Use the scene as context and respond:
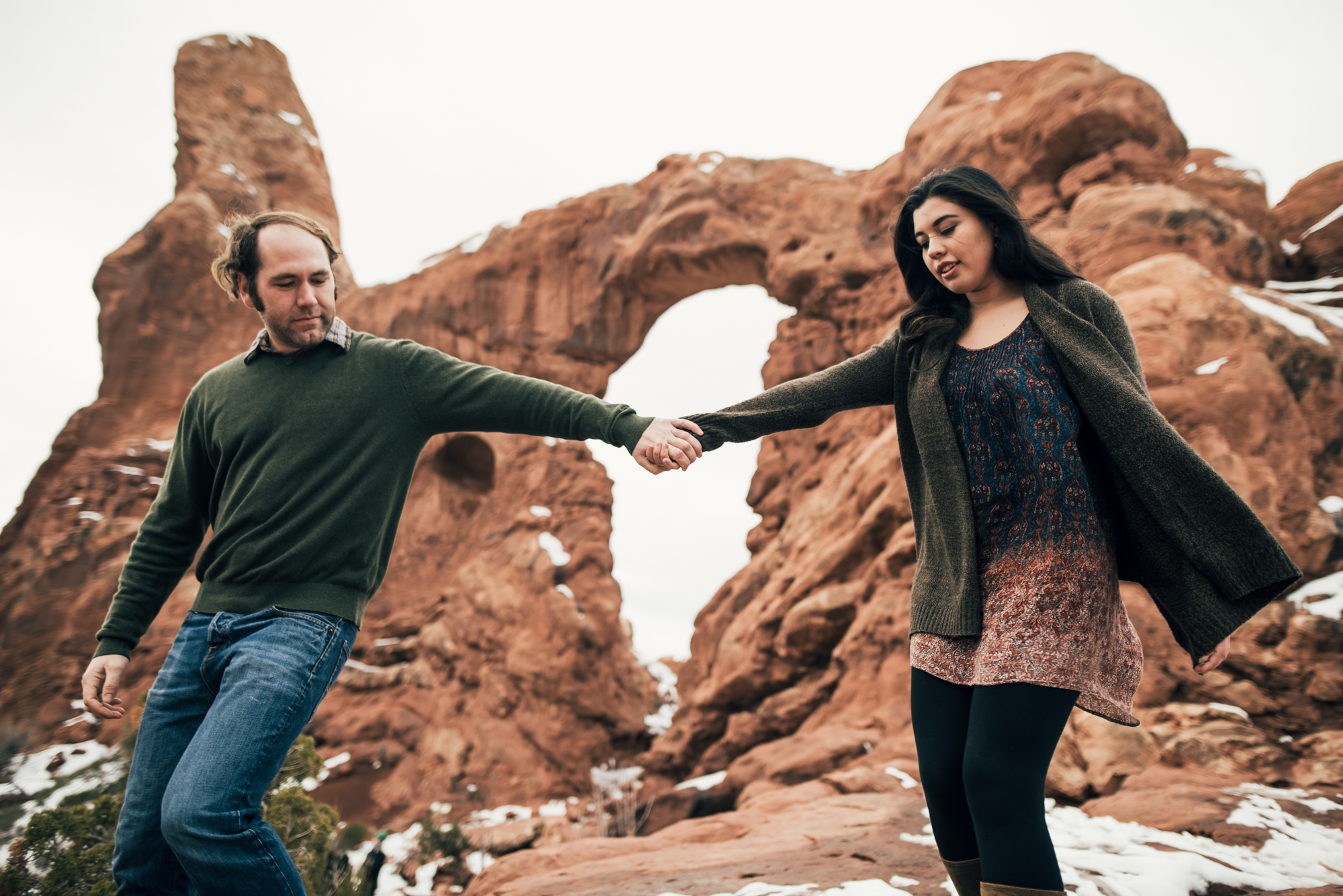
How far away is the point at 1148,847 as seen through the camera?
2838mm

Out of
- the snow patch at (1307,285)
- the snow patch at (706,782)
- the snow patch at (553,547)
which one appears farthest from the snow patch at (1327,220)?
the snow patch at (553,547)

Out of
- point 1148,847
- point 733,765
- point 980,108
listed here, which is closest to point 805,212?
point 980,108

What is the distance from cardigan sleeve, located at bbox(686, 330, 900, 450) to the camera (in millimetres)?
2084

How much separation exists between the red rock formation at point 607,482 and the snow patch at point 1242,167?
235mm

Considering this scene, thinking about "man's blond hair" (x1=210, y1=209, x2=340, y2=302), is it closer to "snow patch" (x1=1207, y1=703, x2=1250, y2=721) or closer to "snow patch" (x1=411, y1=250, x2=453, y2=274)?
"snow patch" (x1=1207, y1=703, x2=1250, y2=721)

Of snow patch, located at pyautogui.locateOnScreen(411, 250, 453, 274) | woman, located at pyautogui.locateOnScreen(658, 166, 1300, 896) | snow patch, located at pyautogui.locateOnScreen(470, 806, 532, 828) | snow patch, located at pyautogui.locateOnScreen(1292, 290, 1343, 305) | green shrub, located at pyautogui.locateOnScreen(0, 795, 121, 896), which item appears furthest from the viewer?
snow patch, located at pyautogui.locateOnScreen(411, 250, 453, 274)

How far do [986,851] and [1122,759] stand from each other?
3.16 metres

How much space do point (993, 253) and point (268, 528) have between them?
6.13 feet

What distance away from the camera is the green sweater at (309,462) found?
1777 millimetres

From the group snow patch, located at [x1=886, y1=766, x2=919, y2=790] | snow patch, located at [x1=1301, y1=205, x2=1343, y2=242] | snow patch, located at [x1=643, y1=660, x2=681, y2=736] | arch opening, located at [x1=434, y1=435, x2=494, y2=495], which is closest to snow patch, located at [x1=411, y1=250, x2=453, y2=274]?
arch opening, located at [x1=434, y1=435, x2=494, y2=495]

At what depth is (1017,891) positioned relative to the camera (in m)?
1.38

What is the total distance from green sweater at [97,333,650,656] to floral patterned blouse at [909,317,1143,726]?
90 centimetres

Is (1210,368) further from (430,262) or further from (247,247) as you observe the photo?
(430,262)

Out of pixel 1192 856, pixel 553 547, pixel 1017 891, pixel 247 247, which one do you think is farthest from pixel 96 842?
pixel 553 547
